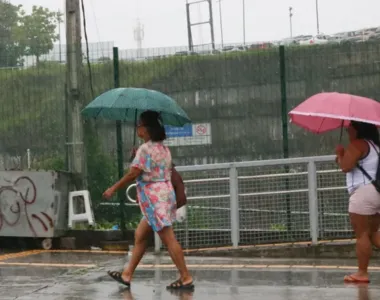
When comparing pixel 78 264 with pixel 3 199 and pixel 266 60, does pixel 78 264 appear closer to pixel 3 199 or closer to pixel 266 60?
pixel 3 199

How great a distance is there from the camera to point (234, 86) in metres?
12.9

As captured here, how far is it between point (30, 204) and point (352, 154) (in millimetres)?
5264

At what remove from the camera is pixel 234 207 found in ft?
37.9

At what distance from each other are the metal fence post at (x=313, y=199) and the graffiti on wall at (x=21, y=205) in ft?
11.6

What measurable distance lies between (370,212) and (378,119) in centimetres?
93

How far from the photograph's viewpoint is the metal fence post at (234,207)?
37.8 ft

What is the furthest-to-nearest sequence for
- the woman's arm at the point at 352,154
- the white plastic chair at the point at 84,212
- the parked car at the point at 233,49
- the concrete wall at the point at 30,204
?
1. the parked car at the point at 233,49
2. the white plastic chair at the point at 84,212
3. the concrete wall at the point at 30,204
4. the woman's arm at the point at 352,154

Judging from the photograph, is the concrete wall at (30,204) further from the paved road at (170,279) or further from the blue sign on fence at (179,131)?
the blue sign on fence at (179,131)

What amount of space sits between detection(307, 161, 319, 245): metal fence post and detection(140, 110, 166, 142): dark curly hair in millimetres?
3098

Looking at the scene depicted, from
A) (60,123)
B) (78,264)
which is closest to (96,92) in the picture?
(60,123)

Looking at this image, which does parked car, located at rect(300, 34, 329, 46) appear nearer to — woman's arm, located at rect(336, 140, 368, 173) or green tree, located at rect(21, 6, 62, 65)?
green tree, located at rect(21, 6, 62, 65)

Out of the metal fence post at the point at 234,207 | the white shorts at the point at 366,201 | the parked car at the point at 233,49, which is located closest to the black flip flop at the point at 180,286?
the white shorts at the point at 366,201

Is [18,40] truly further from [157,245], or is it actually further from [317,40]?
[317,40]

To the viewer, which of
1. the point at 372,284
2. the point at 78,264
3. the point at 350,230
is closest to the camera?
the point at 372,284
